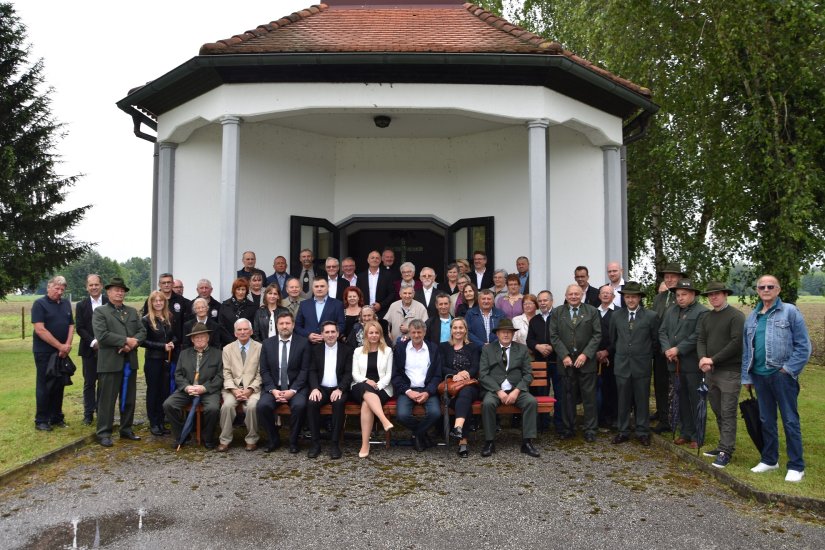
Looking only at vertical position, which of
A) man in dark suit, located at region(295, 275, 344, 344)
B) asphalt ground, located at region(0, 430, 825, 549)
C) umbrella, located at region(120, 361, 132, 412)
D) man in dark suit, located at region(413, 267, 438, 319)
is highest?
man in dark suit, located at region(413, 267, 438, 319)

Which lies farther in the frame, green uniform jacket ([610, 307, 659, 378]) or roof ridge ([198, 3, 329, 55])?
roof ridge ([198, 3, 329, 55])

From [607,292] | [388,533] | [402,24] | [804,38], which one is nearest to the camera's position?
[388,533]

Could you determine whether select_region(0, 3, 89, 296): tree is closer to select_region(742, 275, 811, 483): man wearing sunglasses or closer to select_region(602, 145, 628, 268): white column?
select_region(602, 145, 628, 268): white column

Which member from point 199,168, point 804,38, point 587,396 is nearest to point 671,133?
point 804,38

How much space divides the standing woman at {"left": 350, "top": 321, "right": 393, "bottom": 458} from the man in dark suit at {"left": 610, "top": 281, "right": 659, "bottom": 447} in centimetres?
242

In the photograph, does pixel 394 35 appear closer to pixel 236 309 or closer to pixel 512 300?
pixel 512 300

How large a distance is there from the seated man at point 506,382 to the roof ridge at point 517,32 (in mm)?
3719

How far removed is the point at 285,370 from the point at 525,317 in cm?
273

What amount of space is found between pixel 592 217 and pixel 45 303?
7529 millimetres

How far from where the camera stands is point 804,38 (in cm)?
1164

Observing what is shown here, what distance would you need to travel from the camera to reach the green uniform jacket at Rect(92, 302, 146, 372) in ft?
20.9

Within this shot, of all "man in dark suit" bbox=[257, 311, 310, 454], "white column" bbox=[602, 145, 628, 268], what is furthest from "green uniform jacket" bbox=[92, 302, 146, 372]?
"white column" bbox=[602, 145, 628, 268]

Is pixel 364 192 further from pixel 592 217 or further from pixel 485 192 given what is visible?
pixel 592 217

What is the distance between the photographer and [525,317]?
7.18 metres
